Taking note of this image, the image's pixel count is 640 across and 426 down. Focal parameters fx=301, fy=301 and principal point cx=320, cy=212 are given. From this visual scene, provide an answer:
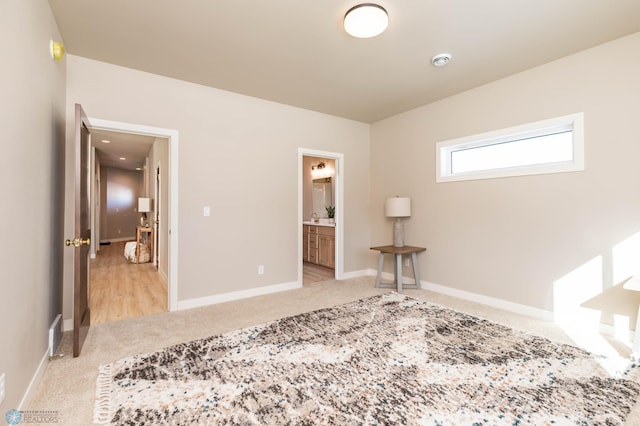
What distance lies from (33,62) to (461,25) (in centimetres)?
299

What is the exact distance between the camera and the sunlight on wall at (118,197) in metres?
10.0

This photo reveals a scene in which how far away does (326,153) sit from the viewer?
4.62 meters

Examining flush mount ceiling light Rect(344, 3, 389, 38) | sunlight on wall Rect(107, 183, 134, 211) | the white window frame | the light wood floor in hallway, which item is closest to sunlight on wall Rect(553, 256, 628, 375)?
the white window frame

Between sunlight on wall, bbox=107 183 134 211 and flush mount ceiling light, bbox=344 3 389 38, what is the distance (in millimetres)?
10559

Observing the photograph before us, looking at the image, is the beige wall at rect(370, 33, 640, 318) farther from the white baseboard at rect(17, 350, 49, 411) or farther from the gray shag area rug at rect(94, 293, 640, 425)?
the white baseboard at rect(17, 350, 49, 411)

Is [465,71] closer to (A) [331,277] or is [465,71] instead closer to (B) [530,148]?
(B) [530,148]

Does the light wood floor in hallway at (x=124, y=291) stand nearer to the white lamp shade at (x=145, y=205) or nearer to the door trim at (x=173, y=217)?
the door trim at (x=173, y=217)

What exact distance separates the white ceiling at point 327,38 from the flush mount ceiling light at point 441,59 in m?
0.07

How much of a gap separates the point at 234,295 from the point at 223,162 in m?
1.66

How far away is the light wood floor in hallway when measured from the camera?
3336 mm

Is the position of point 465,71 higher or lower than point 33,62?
higher

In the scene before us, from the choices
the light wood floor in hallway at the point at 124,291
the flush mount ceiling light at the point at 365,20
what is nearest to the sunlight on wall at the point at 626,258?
the flush mount ceiling light at the point at 365,20

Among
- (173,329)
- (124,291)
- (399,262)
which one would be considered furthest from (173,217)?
(399,262)

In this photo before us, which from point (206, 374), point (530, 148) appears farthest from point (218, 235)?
point (530, 148)
